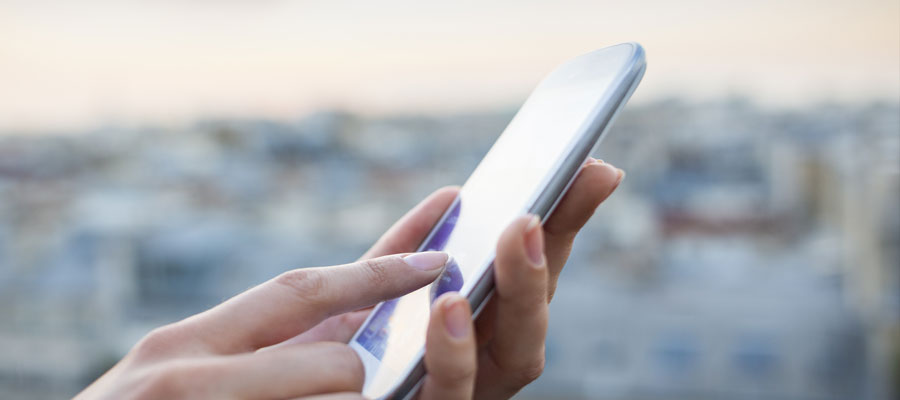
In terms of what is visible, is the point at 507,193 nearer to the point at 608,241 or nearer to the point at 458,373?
the point at 458,373

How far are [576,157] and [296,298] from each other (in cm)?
20

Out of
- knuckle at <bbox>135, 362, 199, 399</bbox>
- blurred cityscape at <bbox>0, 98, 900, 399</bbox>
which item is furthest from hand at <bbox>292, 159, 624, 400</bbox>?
blurred cityscape at <bbox>0, 98, 900, 399</bbox>

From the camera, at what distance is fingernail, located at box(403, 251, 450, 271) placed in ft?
1.25

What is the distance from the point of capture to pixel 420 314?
0.43 m

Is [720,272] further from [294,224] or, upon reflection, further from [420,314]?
[420,314]

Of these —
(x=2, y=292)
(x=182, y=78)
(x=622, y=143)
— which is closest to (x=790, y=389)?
(x=622, y=143)

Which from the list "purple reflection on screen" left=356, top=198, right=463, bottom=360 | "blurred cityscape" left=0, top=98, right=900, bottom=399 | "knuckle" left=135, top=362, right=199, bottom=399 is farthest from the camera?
"blurred cityscape" left=0, top=98, right=900, bottom=399

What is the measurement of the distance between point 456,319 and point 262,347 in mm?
113

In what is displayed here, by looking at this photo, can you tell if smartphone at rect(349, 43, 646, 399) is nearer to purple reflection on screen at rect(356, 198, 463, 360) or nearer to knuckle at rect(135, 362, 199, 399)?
purple reflection on screen at rect(356, 198, 463, 360)

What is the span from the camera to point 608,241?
14.9 feet

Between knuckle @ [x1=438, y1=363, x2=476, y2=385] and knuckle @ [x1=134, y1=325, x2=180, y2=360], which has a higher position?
knuckle @ [x1=134, y1=325, x2=180, y2=360]

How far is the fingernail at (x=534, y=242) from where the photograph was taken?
1.17 ft

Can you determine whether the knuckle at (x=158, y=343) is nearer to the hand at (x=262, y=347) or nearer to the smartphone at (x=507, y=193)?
the hand at (x=262, y=347)

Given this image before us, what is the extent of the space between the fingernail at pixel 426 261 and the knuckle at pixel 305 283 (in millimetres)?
54
